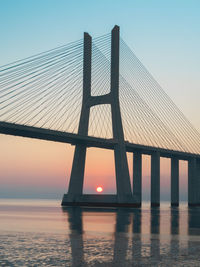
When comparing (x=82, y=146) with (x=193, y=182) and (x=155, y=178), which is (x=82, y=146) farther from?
(x=193, y=182)

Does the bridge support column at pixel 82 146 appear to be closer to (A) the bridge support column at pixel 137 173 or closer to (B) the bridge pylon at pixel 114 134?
(B) the bridge pylon at pixel 114 134

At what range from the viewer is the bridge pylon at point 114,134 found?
47.2 meters

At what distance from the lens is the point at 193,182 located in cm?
7081

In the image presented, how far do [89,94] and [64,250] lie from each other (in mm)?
37005

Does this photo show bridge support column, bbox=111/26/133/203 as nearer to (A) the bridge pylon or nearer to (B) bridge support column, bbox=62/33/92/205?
(A) the bridge pylon

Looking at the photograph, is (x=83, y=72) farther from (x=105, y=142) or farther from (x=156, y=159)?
(x=156, y=159)

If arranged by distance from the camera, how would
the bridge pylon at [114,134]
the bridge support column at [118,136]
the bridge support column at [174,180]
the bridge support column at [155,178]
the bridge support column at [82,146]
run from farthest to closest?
the bridge support column at [174,180]
the bridge support column at [155,178]
the bridge support column at [82,146]
the bridge pylon at [114,134]
the bridge support column at [118,136]

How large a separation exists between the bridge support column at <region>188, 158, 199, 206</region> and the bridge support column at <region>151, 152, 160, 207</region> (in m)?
7.69

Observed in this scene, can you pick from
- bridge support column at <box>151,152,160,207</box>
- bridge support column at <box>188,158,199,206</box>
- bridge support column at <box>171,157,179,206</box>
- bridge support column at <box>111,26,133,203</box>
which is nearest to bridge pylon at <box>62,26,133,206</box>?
bridge support column at <box>111,26,133,203</box>

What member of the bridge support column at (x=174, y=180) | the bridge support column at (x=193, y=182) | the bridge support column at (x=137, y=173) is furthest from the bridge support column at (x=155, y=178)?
the bridge support column at (x=193, y=182)

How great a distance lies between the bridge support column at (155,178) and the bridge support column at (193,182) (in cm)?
769

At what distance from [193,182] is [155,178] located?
10.3 meters

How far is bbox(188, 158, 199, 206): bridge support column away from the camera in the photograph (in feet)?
226

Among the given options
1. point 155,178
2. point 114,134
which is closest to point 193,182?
point 155,178
